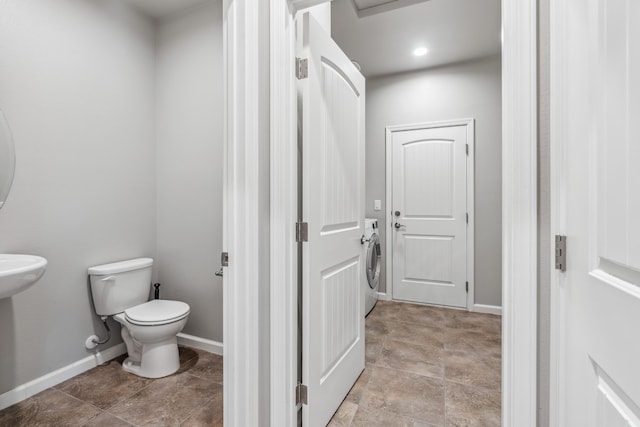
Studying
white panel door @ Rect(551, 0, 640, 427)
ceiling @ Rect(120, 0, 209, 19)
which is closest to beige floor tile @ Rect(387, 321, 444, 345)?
white panel door @ Rect(551, 0, 640, 427)

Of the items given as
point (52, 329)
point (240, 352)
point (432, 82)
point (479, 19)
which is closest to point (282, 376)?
point (240, 352)

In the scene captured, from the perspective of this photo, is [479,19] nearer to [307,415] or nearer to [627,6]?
[627,6]

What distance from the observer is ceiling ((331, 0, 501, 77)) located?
241cm

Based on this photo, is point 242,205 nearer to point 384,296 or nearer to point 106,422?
point 106,422

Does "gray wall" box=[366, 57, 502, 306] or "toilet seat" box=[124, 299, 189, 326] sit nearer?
"toilet seat" box=[124, 299, 189, 326]

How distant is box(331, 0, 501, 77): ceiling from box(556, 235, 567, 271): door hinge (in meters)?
2.27

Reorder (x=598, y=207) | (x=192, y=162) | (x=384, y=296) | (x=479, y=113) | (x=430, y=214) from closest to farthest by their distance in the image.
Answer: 1. (x=598, y=207)
2. (x=192, y=162)
3. (x=479, y=113)
4. (x=430, y=214)
5. (x=384, y=296)

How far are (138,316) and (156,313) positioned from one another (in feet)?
0.33

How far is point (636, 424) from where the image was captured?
501 mm

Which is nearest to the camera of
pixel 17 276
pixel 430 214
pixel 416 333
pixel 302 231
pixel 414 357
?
pixel 17 276

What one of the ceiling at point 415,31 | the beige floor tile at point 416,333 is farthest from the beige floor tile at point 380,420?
the ceiling at point 415,31

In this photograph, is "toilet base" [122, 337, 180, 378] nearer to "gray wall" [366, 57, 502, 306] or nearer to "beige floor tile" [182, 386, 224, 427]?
"beige floor tile" [182, 386, 224, 427]

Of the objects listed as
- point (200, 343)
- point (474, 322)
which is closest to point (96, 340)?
point (200, 343)

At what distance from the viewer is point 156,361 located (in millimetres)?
1986
